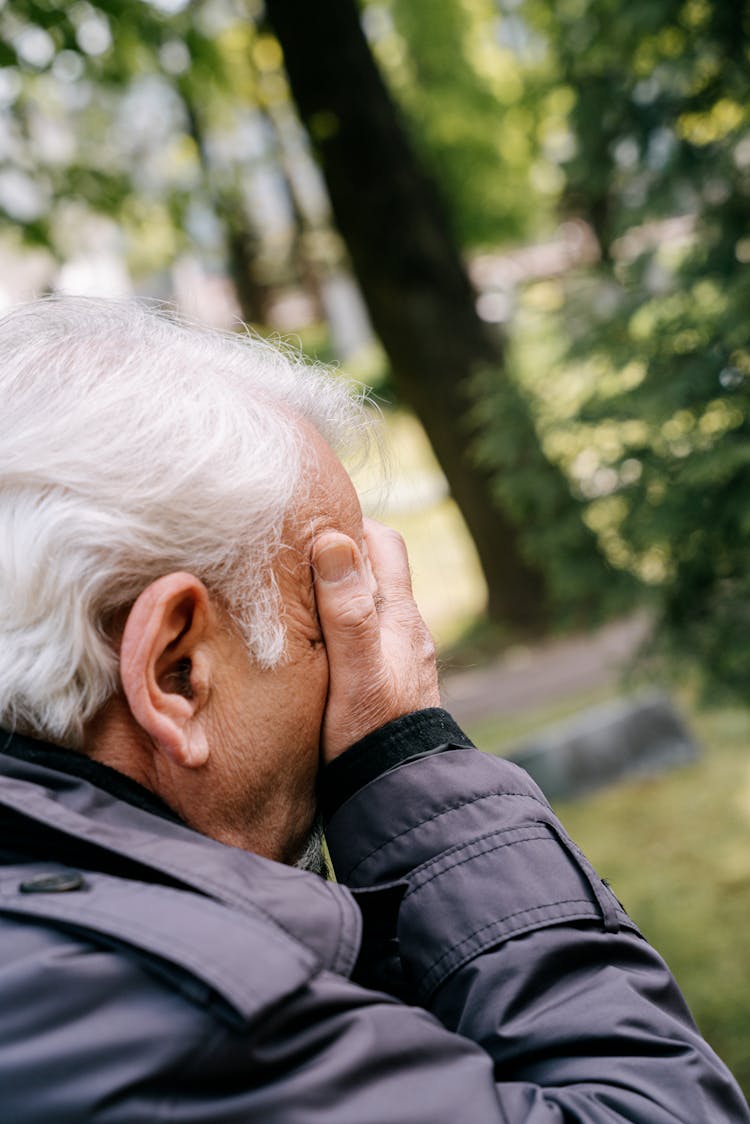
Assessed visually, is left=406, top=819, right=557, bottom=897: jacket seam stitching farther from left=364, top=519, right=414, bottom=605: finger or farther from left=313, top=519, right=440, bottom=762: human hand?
left=364, top=519, right=414, bottom=605: finger

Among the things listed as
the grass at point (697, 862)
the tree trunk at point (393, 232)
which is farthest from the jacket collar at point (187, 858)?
the tree trunk at point (393, 232)

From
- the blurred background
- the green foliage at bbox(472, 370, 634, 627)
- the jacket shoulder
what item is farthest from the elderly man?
the green foliage at bbox(472, 370, 634, 627)

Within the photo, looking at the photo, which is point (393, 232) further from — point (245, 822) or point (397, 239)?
point (245, 822)

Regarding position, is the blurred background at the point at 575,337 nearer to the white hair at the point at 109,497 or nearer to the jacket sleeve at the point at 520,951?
the jacket sleeve at the point at 520,951

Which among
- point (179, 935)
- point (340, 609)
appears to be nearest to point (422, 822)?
point (340, 609)

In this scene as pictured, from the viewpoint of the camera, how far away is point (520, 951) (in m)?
1.23

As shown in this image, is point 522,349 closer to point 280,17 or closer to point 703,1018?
point 280,17

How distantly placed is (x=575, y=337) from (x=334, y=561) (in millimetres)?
2834

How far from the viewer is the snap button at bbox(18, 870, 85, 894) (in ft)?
3.46

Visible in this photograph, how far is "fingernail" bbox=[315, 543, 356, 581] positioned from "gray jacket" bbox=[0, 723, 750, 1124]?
276 millimetres

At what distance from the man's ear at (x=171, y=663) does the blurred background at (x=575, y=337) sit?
0.58 metres

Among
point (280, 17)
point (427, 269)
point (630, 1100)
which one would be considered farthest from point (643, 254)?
point (280, 17)

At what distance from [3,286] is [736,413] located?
14691 mm

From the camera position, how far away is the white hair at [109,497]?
1.26 meters
